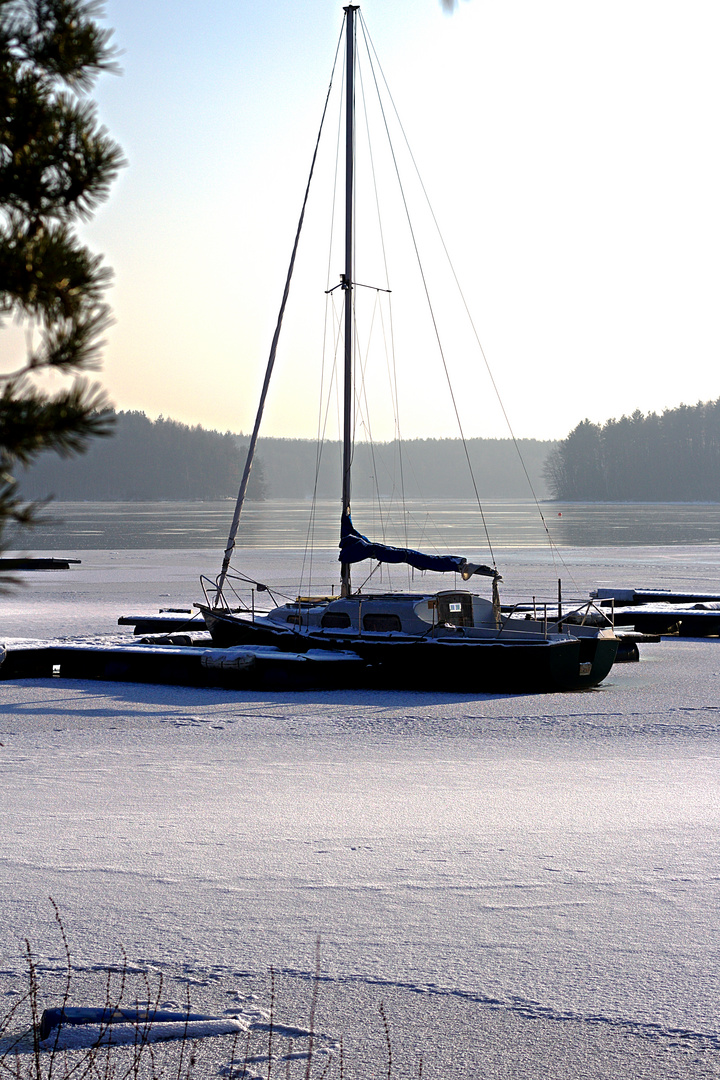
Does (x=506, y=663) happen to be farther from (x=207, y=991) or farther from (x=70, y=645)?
(x=207, y=991)

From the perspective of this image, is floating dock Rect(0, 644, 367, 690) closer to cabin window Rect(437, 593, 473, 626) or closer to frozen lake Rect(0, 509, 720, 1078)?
cabin window Rect(437, 593, 473, 626)

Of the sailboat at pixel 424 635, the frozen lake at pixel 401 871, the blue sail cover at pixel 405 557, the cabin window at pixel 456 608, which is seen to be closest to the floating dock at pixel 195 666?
the sailboat at pixel 424 635

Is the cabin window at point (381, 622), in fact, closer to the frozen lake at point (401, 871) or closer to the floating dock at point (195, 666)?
the floating dock at point (195, 666)

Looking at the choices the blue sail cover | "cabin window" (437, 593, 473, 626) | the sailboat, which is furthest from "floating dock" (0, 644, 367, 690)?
the blue sail cover

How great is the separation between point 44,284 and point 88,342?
0.71 ft

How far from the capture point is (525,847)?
8414 millimetres

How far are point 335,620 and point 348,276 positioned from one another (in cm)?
739

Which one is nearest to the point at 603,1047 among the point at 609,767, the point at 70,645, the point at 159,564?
the point at 609,767

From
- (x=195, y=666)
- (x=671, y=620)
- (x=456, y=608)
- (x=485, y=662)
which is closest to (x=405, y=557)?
(x=456, y=608)

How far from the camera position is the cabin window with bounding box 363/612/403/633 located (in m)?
18.5

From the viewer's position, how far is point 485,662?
17250mm

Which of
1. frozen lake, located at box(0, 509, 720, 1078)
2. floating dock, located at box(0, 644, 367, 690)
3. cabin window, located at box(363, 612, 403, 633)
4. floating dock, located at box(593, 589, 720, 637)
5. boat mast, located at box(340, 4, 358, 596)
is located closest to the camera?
frozen lake, located at box(0, 509, 720, 1078)

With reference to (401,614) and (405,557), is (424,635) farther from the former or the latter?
(405,557)

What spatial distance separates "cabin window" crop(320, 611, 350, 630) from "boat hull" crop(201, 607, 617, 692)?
0.82 m
